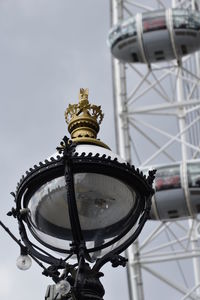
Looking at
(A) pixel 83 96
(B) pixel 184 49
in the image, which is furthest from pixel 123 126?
(A) pixel 83 96

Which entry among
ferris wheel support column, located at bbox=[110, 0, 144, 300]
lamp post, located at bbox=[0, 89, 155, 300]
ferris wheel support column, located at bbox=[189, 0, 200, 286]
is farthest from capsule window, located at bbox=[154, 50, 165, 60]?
lamp post, located at bbox=[0, 89, 155, 300]

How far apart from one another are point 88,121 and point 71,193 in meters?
0.54

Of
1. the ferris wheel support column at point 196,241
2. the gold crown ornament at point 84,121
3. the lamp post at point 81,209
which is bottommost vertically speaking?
the lamp post at point 81,209

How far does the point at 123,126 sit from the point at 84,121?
872 inches

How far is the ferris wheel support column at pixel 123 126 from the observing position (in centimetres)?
2457

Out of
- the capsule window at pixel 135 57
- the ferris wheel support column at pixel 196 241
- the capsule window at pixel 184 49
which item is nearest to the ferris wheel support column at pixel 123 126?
the capsule window at pixel 135 57

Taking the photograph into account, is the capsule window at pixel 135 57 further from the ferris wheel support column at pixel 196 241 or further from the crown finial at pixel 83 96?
the crown finial at pixel 83 96

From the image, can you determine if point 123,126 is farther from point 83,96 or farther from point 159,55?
point 83,96

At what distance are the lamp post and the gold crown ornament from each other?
0.36ft

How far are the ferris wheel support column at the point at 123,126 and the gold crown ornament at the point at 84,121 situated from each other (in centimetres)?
1979

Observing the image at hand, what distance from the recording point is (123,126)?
86.0ft

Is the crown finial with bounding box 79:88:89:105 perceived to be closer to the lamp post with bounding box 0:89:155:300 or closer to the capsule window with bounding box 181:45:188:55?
the lamp post with bounding box 0:89:155:300

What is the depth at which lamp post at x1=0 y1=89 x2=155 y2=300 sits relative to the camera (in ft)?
12.0

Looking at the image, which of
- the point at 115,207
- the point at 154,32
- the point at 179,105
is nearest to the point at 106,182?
the point at 115,207
